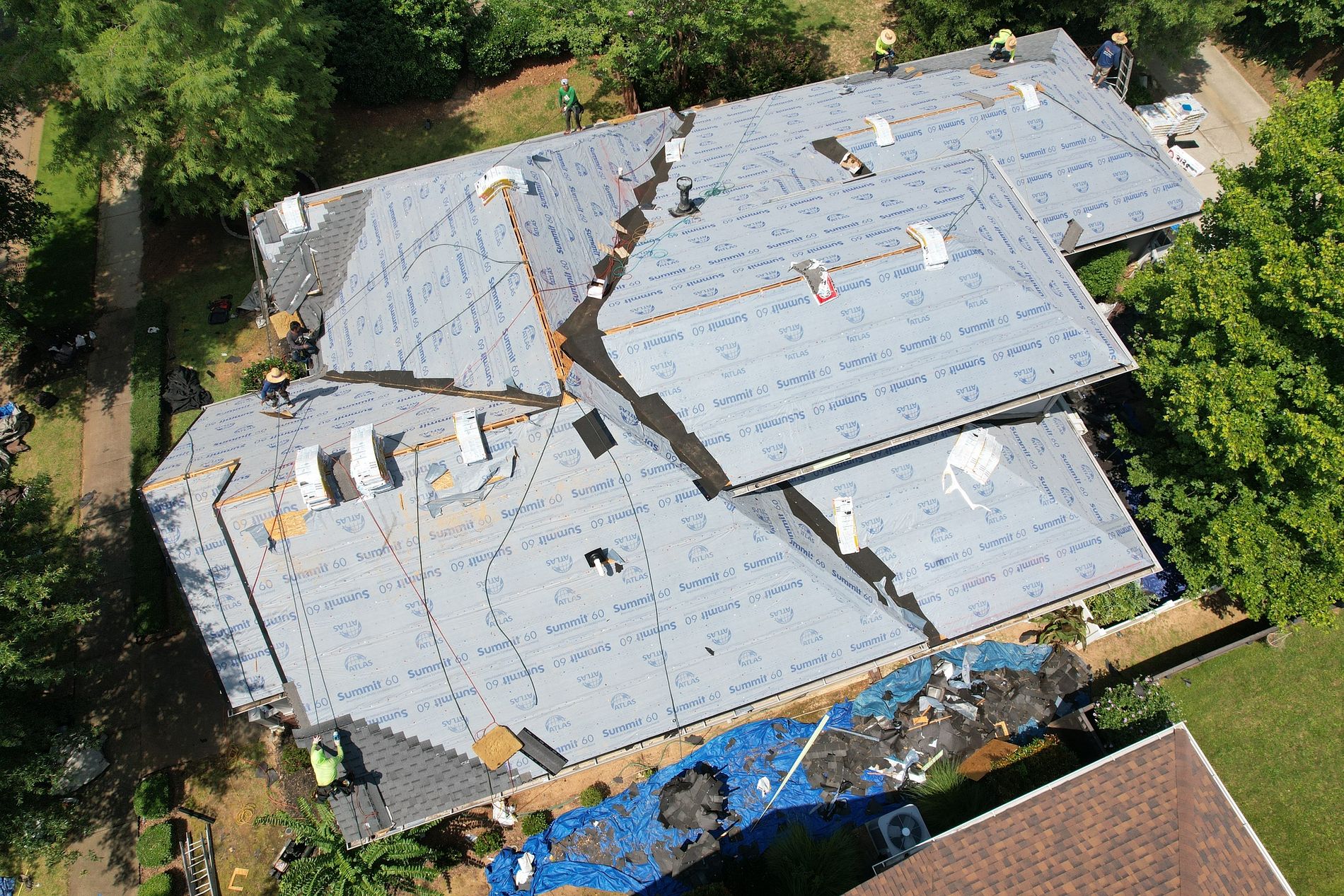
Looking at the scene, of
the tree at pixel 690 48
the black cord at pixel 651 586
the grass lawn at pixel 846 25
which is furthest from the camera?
the grass lawn at pixel 846 25

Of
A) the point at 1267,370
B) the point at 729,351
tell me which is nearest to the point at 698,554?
the point at 729,351

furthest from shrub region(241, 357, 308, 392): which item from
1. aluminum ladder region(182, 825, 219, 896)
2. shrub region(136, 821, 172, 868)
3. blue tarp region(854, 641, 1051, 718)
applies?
blue tarp region(854, 641, 1051, 718)

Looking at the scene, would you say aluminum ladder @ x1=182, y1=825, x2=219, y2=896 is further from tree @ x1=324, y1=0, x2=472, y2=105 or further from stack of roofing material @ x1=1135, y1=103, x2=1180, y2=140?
stack of roofing material @ x1=1135, y1=103, x2=1180, y2=140

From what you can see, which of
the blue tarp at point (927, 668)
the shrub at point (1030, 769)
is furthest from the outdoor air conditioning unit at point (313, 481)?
the shrub at point (1030, 769)

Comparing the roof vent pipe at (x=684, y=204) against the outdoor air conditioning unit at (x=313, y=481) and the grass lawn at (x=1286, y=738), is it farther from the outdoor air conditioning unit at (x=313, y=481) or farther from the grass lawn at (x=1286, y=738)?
the grass lawn at (x=1286, y=738)

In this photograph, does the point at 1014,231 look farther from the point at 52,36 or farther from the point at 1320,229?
the point at 52,36

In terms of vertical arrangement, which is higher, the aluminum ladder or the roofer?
the roofer
